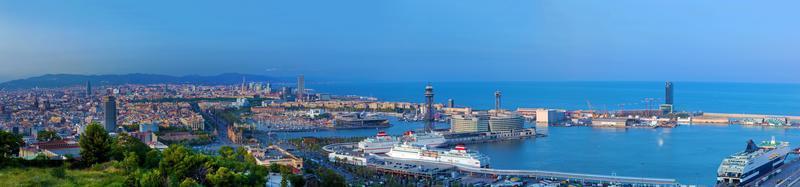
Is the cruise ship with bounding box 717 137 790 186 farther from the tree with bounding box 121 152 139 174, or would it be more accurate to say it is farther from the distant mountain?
the distant mountain

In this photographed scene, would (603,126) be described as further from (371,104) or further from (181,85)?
(181,85)

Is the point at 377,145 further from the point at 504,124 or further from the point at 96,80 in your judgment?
the point at 96,80

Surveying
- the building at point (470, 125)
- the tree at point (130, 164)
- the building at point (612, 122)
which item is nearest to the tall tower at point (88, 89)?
the building at point (470, 125)

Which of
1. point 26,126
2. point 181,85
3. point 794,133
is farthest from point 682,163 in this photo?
point 181,85

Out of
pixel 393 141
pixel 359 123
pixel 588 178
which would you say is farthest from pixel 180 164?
pixel 359 123

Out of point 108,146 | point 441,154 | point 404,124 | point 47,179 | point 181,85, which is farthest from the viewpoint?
point 181,85

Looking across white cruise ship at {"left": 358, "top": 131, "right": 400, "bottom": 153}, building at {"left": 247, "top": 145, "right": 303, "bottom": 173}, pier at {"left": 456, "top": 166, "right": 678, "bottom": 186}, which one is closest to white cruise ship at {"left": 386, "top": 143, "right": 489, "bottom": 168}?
white cruise ship at {"left": 358, "top": 131, "right": 400, "bottom": 153}

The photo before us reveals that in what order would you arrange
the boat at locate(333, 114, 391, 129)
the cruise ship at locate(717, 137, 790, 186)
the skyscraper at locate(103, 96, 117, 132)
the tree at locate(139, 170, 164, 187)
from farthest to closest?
the boat at locate(333, 114, 391, 129), the skyscraper at locate(103, 96, 117, 132), the cruise ship at locate(717, 137, 790, 186), the tree at locate(139, 170, 164, 187)
